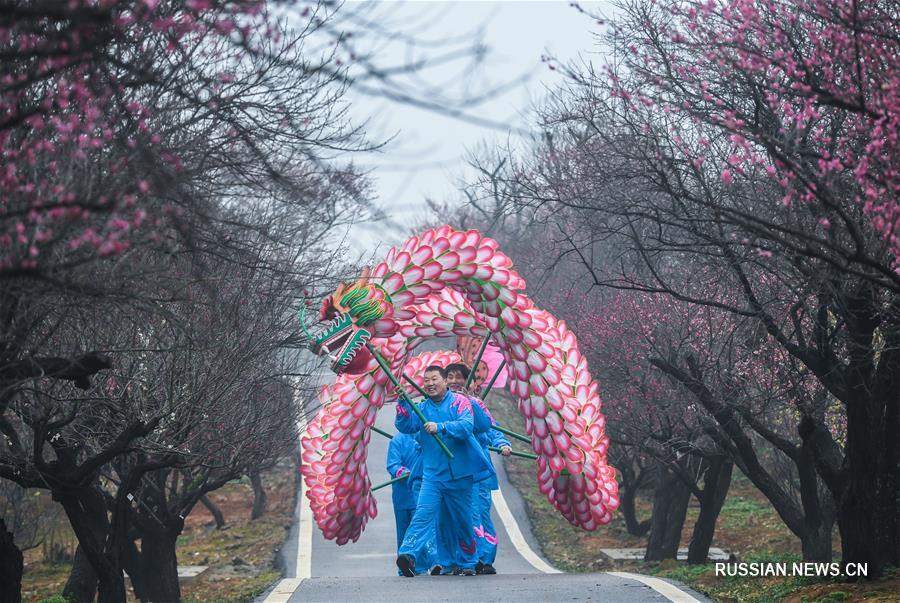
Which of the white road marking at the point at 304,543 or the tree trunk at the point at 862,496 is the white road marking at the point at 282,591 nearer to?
the tree trunk at the point at 862,496

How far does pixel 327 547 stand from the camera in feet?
92.7

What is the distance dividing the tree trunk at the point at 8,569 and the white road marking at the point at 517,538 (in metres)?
13.2

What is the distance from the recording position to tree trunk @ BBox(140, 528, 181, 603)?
18.1 metres

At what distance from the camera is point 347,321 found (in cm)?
1455

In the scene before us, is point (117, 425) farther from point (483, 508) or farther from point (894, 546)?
point (894, 546)

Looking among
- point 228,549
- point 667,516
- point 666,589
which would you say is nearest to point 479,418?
point 666,589

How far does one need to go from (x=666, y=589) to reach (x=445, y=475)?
391 centimetres

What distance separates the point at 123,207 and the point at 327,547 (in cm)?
2305

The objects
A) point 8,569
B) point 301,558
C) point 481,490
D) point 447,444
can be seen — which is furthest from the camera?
point 301,558

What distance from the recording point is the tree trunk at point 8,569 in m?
9.57

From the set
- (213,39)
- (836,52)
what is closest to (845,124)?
(836,52)

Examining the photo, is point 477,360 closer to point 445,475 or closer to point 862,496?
point 445,475

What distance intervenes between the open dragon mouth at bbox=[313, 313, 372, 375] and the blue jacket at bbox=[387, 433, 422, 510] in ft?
9.62

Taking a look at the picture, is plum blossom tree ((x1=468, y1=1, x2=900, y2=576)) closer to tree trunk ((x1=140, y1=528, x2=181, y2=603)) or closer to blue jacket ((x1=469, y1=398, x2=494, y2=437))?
blue jacket ((x1=469, y1=398, x2=494, y2=437))
